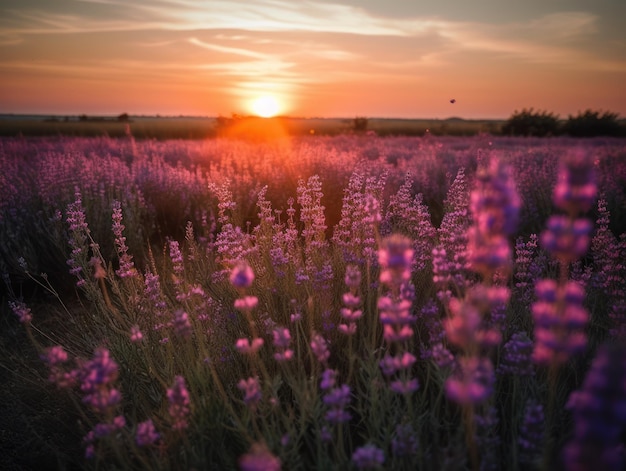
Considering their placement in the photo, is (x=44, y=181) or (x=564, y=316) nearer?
(x=564, y=316)

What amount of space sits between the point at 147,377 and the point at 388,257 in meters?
2.14

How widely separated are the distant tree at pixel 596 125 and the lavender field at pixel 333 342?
2585 cm

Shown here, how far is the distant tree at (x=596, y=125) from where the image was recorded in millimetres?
27578

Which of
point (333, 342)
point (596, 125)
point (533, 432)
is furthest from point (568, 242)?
point (596, 125)

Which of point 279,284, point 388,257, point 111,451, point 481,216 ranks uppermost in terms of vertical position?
point 481,216

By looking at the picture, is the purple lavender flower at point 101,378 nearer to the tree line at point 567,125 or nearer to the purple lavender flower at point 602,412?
the purple lavender flower at point 602,412

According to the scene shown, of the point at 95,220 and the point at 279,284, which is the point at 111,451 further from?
the point at 95,220

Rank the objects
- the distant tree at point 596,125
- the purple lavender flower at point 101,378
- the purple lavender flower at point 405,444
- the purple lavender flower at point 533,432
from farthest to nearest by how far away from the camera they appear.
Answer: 1. the distant tree at point 596,125
2. the purple lavender flower at point 405,444
3. the purple lavender flower at point 533,432
4. the purple lavender flower at point 101,378

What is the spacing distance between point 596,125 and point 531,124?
3.86m

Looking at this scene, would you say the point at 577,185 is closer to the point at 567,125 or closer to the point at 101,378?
the point at 101,378

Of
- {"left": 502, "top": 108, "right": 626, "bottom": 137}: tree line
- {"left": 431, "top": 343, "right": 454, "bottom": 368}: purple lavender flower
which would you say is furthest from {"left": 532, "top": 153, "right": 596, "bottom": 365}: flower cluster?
{"left": 502, "top": 108, "right": 626, "bottom": 137}: tree line

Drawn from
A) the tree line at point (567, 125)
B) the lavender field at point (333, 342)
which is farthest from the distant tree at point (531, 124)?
the lavender field at point (333, 342)

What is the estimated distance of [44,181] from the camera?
5.82m

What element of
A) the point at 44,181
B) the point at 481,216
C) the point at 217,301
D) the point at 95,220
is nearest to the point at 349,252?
the point at 217,301
